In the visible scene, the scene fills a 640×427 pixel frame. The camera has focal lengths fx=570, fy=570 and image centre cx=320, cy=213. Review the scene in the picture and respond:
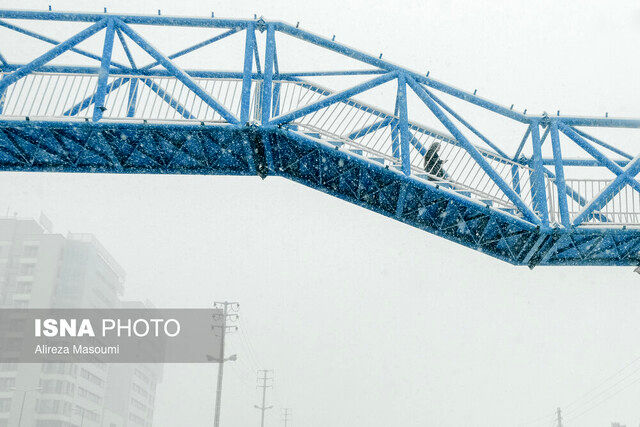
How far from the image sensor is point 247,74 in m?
9.15

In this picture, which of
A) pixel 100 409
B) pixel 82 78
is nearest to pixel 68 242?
pixel 100 409

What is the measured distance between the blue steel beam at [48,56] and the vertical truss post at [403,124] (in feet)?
16.4

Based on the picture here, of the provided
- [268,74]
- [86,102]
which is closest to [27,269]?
[86,102]

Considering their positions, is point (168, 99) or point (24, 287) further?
point (24, 287)

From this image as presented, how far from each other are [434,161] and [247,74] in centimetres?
354

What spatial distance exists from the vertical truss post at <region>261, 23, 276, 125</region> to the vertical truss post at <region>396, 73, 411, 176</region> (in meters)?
2.10

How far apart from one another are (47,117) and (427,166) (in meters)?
6.21

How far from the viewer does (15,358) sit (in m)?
69.7

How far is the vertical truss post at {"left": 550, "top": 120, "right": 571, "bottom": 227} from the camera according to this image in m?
9.32

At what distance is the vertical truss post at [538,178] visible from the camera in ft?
31.3

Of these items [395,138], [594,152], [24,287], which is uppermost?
[24,287]

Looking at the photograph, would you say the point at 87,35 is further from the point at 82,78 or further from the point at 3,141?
the point at 3,141

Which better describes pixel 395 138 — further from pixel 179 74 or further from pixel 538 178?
pixel 179 74

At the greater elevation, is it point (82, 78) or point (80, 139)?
point (82, 78)
